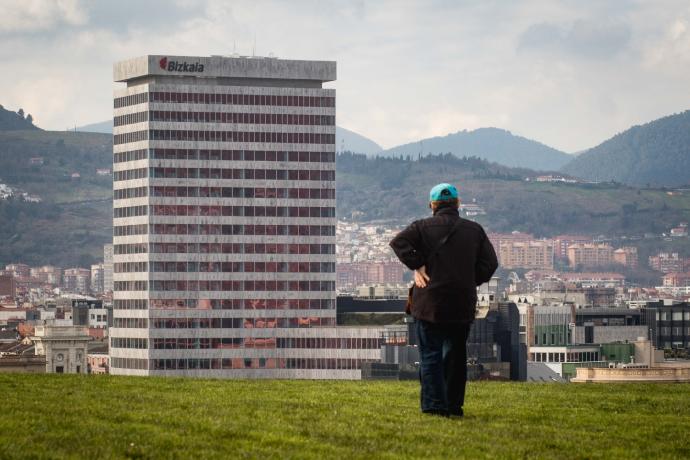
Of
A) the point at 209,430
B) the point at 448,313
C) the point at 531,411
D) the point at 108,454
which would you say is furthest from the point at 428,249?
the point at 108,454

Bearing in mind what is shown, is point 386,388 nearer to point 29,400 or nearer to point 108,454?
point 29,400

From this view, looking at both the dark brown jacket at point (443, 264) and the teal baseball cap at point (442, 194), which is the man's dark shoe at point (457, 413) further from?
the teal baseball cap at point (442, 194)

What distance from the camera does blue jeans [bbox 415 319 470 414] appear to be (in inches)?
1268

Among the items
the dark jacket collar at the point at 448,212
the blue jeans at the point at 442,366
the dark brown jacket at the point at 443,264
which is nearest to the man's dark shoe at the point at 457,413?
the blue jeans at the point at 442,366

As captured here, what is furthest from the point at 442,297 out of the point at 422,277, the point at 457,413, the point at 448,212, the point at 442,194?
the point at 457,413

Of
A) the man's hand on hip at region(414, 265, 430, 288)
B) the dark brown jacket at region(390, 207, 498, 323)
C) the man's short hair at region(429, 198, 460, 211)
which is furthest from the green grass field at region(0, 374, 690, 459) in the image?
the man's short hair at region(429, 198, 460, 211)

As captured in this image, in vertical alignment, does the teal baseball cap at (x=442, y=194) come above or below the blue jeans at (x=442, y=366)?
above

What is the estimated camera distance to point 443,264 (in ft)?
107

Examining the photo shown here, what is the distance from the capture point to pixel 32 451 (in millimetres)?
26172

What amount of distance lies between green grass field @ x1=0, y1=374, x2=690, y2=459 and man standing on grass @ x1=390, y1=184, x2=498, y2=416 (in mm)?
579

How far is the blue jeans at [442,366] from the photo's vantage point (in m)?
32.2

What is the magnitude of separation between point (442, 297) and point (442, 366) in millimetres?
1221

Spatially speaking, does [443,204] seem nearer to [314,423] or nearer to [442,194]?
[442,194]

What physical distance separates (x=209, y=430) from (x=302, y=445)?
1875mm
